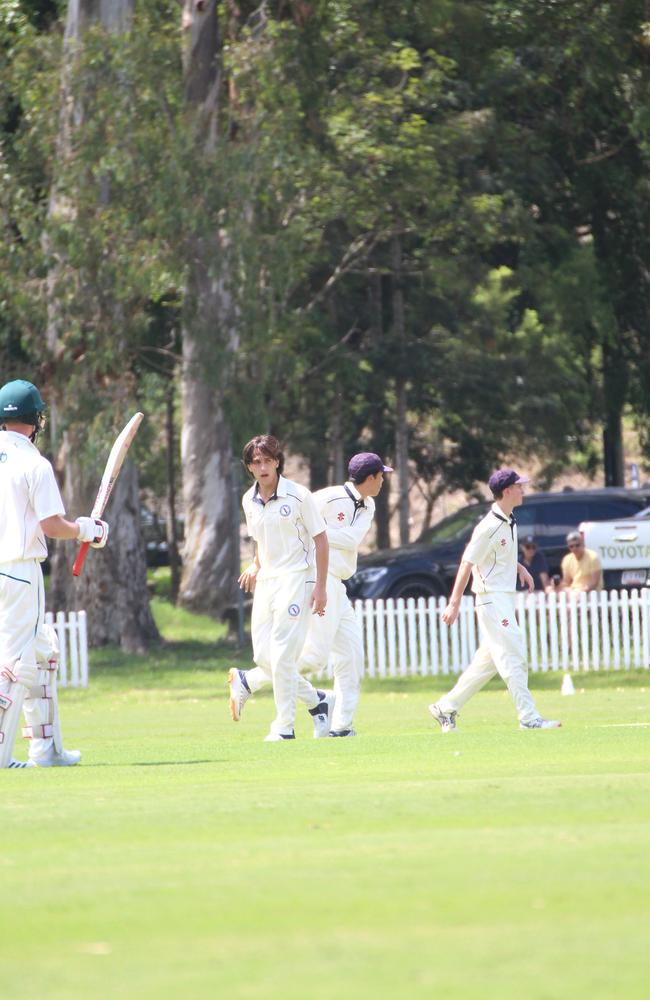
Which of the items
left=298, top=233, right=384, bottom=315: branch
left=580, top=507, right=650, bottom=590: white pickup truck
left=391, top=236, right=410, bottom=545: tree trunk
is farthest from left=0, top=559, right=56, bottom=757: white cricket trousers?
left=391, top=236, right=410, bottom=545: tree trunk

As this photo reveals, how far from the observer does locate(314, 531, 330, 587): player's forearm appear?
470 inches

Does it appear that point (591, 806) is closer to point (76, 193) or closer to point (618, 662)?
point (618, 662)

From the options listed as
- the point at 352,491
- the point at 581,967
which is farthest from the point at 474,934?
the point at 352,491

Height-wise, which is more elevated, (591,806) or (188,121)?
(188,121)

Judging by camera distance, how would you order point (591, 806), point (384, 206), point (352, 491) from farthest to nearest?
point (384, 206) < point (352, 491) < point (591, 806)

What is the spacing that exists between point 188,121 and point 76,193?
1.69 metres

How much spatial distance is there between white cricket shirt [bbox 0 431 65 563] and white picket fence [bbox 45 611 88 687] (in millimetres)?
12754

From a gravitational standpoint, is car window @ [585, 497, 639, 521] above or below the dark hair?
below

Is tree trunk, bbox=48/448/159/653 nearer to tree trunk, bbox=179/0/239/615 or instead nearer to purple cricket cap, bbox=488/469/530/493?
tree trunk, bbox=179/0/239/615

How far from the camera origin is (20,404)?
9.76 metres

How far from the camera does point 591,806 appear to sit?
7367 mm

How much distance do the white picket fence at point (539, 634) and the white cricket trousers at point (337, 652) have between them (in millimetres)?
10090

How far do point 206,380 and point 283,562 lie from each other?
1362cm

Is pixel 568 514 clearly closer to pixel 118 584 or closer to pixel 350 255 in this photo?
pixel 118 584
